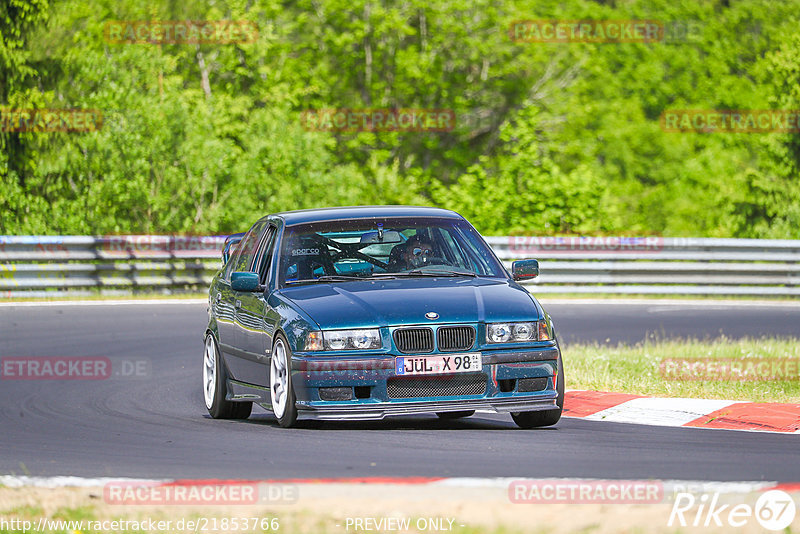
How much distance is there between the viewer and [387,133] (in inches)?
1881

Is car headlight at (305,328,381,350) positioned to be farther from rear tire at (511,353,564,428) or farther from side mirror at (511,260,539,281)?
side mirror at (511,260,539,281)

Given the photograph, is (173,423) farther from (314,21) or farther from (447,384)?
(314,21)

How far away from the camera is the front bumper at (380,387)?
849 cm

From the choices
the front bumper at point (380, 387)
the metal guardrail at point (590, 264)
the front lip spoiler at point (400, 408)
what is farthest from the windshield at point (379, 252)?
the metal guardrail at point (590, 264)

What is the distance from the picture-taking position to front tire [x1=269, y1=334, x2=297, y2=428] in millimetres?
8727

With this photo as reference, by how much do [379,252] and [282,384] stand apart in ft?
4.34

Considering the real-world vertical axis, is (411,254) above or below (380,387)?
above

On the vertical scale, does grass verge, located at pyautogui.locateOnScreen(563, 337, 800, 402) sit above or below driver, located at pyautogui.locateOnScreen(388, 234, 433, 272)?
below

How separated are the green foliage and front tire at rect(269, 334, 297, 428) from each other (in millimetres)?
17176

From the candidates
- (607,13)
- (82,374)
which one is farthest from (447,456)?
(607,13)

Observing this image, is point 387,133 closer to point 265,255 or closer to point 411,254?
point 265,255

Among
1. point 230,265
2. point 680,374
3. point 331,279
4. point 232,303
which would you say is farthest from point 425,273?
point 680,374

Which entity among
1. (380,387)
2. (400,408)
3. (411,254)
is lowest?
(400,408)

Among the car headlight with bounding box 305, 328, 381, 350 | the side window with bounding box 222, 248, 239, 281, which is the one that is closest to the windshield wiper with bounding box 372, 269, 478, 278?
the car headlight with bounding box 305, 328, 381, 350
